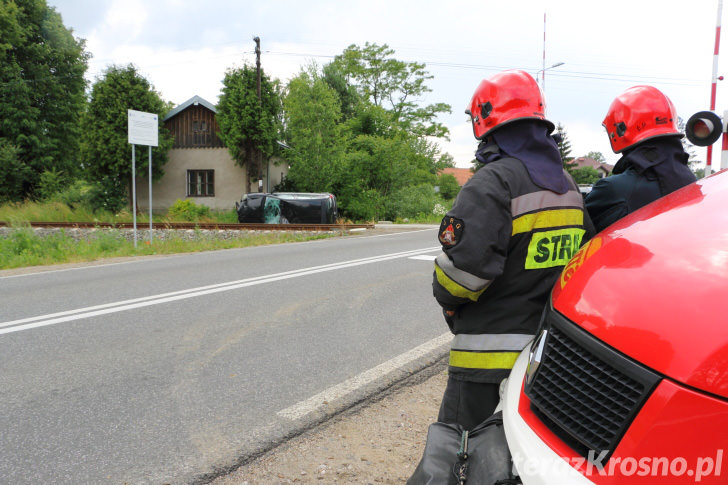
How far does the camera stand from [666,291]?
1051mm

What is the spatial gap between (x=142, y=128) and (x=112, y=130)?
14.9 metres

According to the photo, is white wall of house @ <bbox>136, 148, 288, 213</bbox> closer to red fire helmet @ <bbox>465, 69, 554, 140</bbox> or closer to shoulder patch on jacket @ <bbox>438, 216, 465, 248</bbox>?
red fire helmet @ <bbox>465, 69, 554, 140</bbox>

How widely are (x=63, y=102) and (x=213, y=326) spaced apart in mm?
37542

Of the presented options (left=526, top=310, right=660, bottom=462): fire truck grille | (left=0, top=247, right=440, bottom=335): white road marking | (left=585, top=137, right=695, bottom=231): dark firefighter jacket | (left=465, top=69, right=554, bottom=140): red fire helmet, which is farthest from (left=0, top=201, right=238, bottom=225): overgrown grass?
(left=526, top=310, right=660, bottom=462): fire truck grille

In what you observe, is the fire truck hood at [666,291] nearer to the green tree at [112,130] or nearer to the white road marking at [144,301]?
the white road marking at [144,301]

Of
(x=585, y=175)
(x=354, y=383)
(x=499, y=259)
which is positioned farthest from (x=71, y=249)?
(x=585, y=175)

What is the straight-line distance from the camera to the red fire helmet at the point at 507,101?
2043 mm

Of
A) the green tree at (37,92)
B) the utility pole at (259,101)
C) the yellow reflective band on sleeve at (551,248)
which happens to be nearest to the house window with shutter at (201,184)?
the utility pole at (259,101)

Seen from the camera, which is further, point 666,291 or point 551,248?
point 551,248

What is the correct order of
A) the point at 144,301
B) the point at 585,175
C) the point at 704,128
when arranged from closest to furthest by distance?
the point at 704,128 < the point at 144,301 < the point at 585,175

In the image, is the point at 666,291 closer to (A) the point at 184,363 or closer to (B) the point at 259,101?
(A) the point at 184,363

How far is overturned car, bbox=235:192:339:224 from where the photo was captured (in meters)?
22.3

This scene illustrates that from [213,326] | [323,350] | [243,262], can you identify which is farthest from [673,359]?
[243,262]

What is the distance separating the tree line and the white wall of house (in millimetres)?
1194
